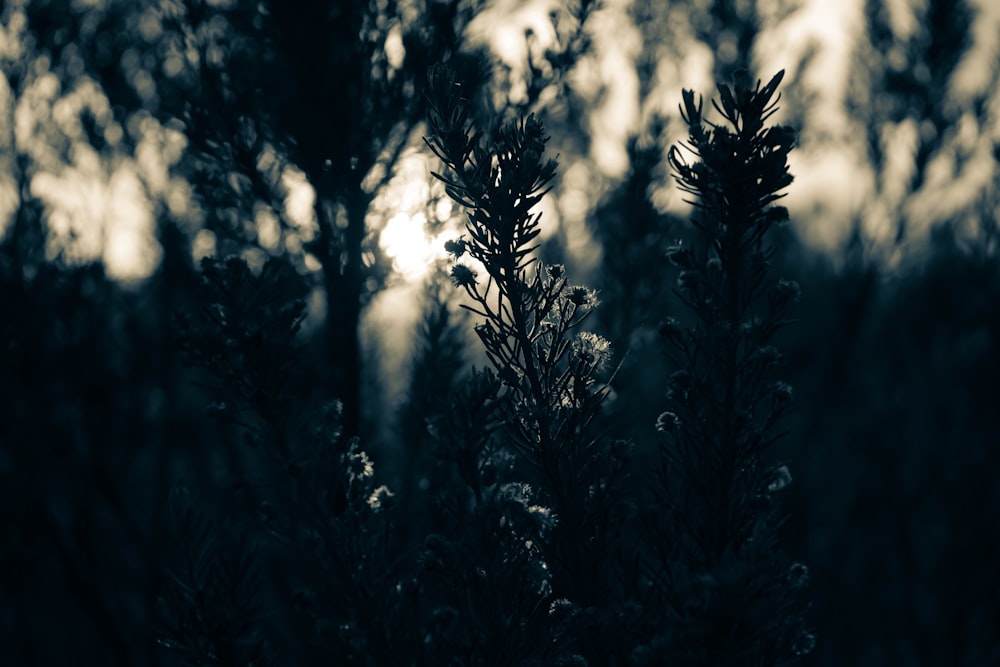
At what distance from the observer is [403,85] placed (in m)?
3.75

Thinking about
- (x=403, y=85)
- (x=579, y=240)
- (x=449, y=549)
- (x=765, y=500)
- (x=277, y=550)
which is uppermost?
(x=579, y=240)

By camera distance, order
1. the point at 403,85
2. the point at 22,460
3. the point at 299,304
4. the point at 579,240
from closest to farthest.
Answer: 1. the point at 299,304
2. the point at 403,85
3. the point at 22,460
4. the point at 579,240

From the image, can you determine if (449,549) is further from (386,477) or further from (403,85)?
(386,477)

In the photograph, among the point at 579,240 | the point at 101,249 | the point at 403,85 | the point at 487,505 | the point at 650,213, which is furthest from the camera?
the point at 579,240

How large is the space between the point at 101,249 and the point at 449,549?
552 centimetres

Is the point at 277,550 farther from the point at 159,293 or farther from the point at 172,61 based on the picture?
the point at 172,61

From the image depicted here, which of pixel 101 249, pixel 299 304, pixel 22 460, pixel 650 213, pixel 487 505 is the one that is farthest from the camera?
pixel 101 249

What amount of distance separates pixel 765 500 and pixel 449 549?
1.07 m

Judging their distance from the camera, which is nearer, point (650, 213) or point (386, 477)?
point (650, 213)

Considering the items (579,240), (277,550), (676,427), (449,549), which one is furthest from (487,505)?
(277,550)

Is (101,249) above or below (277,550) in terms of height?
above

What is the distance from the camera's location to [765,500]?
242 centimetres

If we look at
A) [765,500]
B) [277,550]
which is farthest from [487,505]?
[277,550]

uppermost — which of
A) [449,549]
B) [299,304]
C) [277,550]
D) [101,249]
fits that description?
[101,249]
